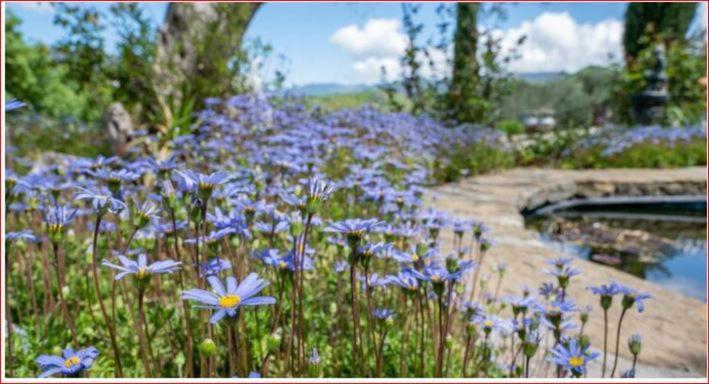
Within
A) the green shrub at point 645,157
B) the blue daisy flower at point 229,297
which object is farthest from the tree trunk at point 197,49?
the blue daisy flower at point 229,297

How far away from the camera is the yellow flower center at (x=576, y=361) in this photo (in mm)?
1284

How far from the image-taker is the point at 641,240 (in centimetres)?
528

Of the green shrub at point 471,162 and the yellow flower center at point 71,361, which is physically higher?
the green shrub at point 471,162

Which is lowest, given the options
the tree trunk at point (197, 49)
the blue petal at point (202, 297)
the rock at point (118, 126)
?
the blue petal at point (202, 297)

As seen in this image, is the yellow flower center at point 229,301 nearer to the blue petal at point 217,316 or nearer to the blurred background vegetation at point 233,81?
the blue petal at point 217,316

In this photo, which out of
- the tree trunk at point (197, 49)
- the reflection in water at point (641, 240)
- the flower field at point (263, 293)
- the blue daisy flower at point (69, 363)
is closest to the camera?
the blue daisy flower at point (69, 363)

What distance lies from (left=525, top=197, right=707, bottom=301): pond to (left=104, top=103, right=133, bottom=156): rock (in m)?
4.35

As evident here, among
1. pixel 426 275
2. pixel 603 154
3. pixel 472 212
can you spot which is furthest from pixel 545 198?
pixel 426 275

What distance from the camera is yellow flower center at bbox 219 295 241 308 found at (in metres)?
0.93

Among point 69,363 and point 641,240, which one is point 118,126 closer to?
point 641,240

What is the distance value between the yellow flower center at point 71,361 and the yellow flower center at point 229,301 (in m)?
0.30

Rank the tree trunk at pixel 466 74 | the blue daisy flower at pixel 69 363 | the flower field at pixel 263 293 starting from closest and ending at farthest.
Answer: the blue daisy flower at pixel 69 363 < the flower field at pixel 263 293 < the tree trunk at pixel 466 74

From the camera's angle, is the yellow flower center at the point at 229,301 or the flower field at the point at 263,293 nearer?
the yellow flower center at the point at 229,301

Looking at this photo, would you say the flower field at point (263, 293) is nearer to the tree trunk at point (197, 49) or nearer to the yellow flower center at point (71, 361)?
the yellow flower center at point (71, 361)
